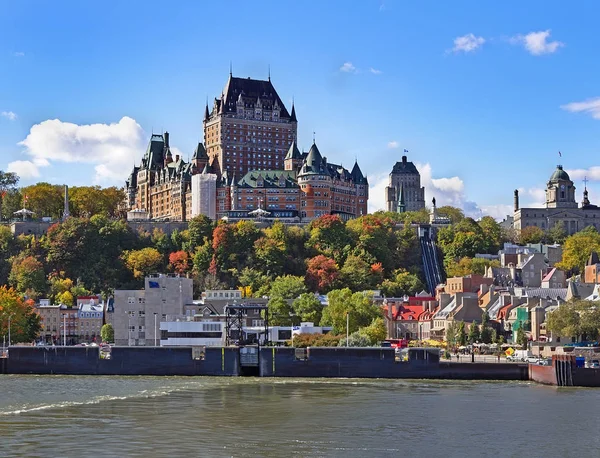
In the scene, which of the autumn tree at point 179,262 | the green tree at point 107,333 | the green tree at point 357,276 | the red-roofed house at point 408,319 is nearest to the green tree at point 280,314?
the red-roofed house at point 408,319

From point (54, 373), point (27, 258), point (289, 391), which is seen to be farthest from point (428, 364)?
point (27, 258)

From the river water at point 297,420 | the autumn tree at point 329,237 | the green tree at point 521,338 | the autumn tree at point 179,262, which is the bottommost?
the river water at point 297,420

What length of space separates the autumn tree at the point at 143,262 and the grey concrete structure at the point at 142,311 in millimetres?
43253

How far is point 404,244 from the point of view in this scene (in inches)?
7569

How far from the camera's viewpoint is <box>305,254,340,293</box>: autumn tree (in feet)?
564

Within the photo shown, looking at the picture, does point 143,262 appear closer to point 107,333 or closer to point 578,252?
point 107,333

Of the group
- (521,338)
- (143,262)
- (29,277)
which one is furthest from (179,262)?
(521,338)

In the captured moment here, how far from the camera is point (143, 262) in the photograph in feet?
591

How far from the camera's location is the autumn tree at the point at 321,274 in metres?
172

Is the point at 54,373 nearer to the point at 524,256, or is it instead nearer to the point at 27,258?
the point at 27,258

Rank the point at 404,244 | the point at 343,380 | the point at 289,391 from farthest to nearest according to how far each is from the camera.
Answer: the point at 404,244, the point at 343,380, the point at 289,391

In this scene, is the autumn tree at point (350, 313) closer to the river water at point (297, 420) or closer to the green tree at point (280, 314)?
the green tree at point (280, 314)

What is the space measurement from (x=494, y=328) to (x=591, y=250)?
53.6 meters

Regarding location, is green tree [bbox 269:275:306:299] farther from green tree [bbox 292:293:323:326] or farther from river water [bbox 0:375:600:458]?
river water [bbox 0:375:600:458]
